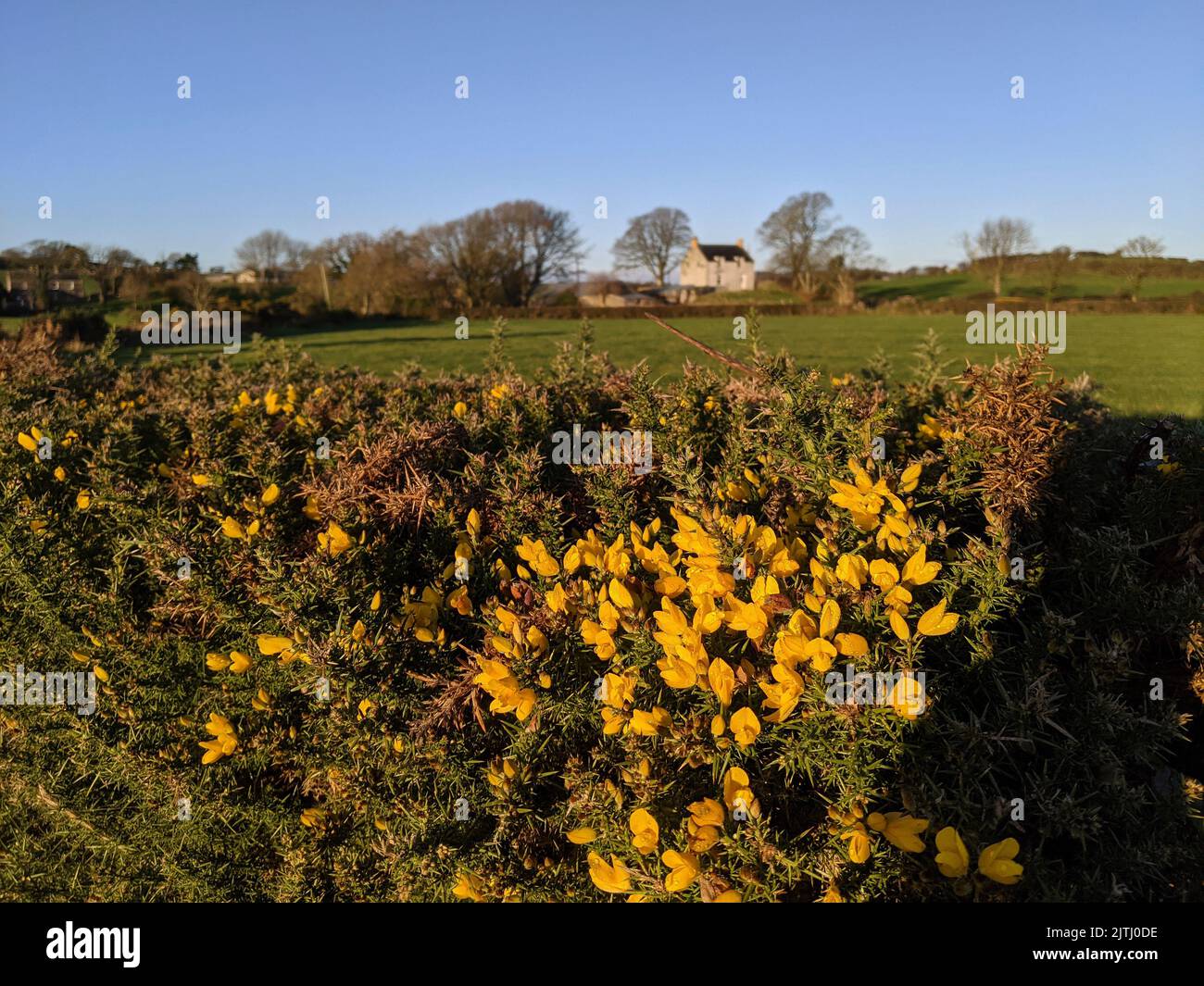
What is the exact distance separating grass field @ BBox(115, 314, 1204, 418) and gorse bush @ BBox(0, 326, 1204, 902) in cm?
1313

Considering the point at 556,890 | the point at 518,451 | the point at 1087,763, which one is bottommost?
the point at 556,890

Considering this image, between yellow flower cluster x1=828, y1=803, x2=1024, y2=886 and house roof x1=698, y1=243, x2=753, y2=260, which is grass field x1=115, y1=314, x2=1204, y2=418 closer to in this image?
yellow flower cluster x1=828, y1=803, x2=1024, y2=886

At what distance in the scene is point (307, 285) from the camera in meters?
55.0

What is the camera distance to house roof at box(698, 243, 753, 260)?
9852 cm

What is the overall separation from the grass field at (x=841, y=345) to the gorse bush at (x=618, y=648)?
13.1 metres

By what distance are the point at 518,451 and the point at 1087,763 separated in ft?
6.03

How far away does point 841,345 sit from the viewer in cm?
3325

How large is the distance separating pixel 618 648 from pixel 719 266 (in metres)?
102

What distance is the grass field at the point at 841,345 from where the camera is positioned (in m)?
20.9

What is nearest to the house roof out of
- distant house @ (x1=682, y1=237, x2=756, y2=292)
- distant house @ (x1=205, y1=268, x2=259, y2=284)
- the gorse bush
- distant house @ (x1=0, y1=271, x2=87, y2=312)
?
distant house @ (x1=682, y1=237, x2=756, y2=292)

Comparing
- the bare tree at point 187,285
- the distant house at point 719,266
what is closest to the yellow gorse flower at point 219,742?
the bare tree at point 187,285

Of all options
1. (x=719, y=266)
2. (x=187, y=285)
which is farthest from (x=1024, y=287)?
(x=187, y=285)
